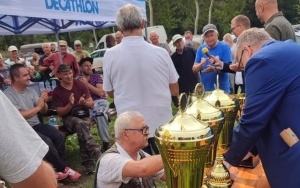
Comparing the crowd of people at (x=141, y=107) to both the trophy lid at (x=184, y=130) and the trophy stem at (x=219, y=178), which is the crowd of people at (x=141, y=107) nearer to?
the trophy stem at (x=219, y=178)

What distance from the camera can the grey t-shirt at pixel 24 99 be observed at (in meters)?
4.13

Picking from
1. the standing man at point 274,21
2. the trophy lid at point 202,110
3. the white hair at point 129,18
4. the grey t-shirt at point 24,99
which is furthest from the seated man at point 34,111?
the trophy lid at point 202,110

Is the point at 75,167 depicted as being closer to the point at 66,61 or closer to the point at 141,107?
the point at 141,107

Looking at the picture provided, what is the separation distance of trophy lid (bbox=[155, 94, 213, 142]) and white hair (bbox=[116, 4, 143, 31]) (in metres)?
1.30

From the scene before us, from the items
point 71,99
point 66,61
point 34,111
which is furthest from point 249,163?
point 66,61

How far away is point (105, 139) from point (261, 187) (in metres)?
3.42

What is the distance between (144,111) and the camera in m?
2.75

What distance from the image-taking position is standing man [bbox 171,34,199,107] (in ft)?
21.2

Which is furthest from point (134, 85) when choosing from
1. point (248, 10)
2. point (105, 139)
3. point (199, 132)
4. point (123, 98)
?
point (248, 10)

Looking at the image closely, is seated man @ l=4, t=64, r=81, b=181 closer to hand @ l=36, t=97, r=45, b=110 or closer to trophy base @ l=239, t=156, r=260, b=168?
hand @ l=36, t=97, r=45, b=110

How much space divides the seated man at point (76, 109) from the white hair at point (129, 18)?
7.05 ft

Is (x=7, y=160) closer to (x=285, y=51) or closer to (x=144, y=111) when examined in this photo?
(x=285, y=51)

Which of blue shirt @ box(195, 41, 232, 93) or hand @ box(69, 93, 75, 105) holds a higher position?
blue shirt @ box(195, 41, 232, 93)

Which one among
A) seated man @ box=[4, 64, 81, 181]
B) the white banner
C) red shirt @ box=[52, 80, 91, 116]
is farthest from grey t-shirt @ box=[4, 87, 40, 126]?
the white banner
